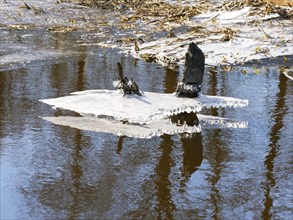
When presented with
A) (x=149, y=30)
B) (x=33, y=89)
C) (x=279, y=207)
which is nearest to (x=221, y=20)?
(x=149, y=30)

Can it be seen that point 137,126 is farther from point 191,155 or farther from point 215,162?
point 215,162

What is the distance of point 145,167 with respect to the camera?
684 centimetres

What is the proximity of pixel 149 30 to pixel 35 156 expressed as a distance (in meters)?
12.3

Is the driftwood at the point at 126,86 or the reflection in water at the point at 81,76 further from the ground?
the driftwood at the point at 126,86

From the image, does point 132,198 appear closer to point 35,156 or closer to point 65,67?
point 35,156

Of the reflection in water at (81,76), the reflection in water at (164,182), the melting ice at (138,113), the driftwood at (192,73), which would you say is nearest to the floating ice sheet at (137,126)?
the melting ice at (138,113)

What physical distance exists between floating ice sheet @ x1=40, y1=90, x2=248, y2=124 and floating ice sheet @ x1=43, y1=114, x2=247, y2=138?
4.8 inches

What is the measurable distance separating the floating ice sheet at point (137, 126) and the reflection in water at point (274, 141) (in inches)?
20.8

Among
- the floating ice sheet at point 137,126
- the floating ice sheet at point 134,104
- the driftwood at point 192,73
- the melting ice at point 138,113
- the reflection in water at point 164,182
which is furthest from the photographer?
the driftwood at point 192,73

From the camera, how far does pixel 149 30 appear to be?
744 inches

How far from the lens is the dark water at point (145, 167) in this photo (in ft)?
18.7

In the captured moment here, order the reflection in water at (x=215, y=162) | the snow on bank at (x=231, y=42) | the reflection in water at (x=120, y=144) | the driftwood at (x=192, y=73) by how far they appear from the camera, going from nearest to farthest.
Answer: the reflection in water at (x=215, y=162), the reflection in water at (x=120, y=144), the driftwood at (x=192, y=73), the snow on bank at (x=231, y=42)

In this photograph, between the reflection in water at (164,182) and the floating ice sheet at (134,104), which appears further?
the floating ice sheet at (134,104)

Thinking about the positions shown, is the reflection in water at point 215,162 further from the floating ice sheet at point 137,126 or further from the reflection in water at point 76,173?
the reflection in water at point 76,173
